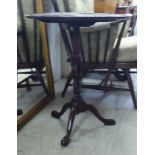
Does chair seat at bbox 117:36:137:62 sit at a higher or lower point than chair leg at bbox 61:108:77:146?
higher

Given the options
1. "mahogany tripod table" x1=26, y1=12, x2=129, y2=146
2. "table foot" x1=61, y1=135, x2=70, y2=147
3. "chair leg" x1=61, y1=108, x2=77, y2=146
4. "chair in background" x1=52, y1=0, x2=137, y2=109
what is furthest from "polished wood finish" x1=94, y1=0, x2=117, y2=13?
"table foot" x1=61, y1=135, x2=70, y2=147

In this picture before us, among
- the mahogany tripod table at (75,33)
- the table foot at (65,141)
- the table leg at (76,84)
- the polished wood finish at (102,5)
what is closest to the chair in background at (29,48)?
the mahogany tripod table at (75,33)

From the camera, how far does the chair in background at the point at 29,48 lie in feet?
5.24

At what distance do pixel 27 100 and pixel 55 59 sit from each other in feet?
2.70

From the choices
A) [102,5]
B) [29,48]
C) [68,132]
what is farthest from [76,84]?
[102,5]

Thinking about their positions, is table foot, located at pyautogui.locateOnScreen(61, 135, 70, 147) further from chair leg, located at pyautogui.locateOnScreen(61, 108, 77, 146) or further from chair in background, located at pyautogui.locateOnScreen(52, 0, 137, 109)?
chair in background, located at pyautogui.locateOnScreen(52, 0, 137, 109)

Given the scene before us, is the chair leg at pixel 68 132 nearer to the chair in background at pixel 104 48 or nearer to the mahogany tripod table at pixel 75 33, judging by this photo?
the mahogany tripod table at pixel 75 33

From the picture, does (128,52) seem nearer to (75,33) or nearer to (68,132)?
(75,33)

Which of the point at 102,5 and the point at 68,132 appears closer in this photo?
the point at 68,132

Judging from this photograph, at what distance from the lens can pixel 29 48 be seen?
5.85 ft

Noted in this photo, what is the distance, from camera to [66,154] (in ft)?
4.58

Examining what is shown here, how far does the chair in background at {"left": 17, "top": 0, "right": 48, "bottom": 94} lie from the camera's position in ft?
5.24
